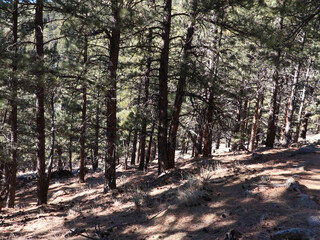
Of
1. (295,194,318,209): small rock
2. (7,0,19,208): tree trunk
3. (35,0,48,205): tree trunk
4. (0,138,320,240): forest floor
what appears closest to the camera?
(0,138,320,240): forest floor

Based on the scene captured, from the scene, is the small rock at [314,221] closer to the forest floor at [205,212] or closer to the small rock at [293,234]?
the forest floor at [205,212]

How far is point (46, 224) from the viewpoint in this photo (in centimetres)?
692

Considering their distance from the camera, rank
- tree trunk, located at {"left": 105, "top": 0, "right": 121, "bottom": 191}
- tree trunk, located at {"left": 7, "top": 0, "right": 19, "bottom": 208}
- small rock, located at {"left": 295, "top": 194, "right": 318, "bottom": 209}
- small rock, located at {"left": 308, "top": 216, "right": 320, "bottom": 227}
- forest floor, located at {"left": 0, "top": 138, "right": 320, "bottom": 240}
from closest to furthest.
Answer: small rock, located at {"left": 308, "top": 216, "right": 320, "bottom": 227} → forest floor, located at {"left": 0, "top": 138, "right": 320, "bottom": 240} → small rock, located at {"left": 295, "top": 194, "right": 318, "bottom": 209} → tree trunk, located at {"left": 7, "top": 0, "right": 19, "bottom": 208} → tree trunk, located at {"left": 105, "top": 0, "right": 121, "bottom": 191}

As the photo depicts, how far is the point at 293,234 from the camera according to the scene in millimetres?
3496

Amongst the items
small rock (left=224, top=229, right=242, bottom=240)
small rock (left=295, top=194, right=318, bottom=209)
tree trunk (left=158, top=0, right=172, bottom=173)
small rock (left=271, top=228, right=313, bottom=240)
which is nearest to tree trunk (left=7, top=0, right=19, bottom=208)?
tree trunk (left=158, top=0, right=172, bottom=173)

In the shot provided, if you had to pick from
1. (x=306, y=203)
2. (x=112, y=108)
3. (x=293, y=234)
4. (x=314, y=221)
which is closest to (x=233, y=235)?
(x=293, y=234)

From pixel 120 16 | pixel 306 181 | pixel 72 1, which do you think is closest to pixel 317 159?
pixel 306 181

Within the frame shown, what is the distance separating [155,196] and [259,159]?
5288 mm

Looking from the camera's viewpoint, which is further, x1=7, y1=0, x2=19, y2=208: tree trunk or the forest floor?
x1=7, y1=0, x2=19, y2=208: tree trunk

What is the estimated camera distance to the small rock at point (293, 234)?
11.2 feet

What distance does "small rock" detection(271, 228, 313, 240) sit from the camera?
3.42 metres

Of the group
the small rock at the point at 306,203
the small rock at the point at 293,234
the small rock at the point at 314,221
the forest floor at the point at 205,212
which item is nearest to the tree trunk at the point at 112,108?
the forest floor at the point at 205,212

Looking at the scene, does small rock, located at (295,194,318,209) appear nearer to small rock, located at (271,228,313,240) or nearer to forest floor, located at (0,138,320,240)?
forest floor, located at (0,138,320,240)

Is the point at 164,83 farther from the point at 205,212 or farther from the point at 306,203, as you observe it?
the point at 306,203
